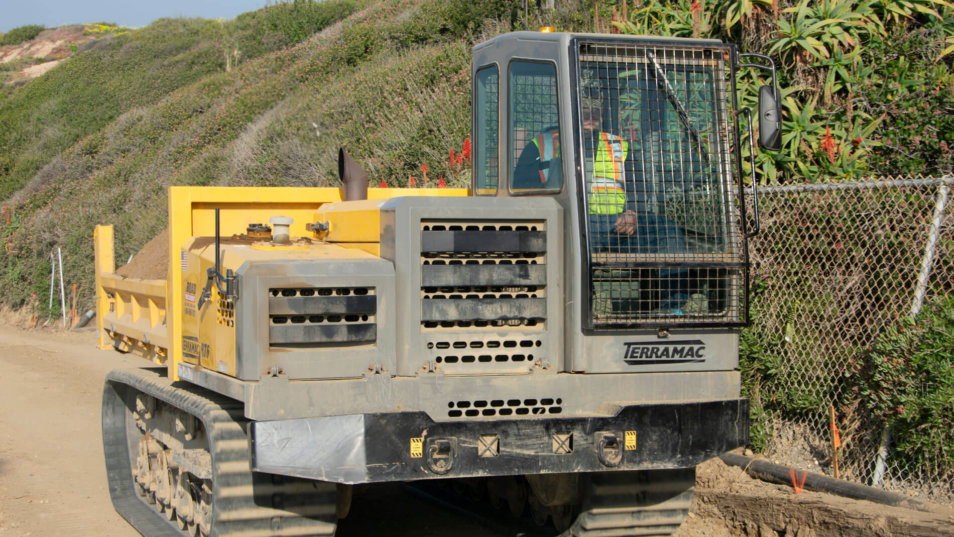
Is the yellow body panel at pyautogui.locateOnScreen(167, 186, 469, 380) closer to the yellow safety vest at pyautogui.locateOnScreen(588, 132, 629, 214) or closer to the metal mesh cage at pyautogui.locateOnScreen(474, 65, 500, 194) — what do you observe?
the metal mesh cage at pyautogui.locateOnScreen(474, 65, 500, 194)

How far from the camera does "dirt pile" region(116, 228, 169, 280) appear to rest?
24.7ft

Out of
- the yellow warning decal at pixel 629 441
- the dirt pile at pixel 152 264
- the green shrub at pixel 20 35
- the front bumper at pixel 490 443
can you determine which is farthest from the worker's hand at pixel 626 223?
the green shrub at pixel 20 35

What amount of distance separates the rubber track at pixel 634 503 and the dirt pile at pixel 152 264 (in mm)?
3469

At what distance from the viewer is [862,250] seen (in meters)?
7.67

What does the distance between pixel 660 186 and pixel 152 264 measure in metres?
4.17

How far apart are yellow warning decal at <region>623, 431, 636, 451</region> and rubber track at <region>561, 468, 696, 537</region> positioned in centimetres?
64

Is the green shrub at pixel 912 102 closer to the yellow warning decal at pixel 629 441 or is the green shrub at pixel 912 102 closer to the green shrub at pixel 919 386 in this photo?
the green shrub at pixel 919 386

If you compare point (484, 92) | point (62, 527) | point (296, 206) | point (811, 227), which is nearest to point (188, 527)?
point (62, 527)

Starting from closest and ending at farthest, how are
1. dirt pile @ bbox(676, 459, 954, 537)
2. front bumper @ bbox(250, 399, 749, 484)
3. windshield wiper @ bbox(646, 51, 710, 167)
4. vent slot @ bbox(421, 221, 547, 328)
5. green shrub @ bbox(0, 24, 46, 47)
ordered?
front bumper @ bbox(250, 399, 749, 484)
vent slot @ bbox(421, 221, 547, 328)
windshield wiper @ bbox(646, 51, 710, 167)
dirt pile @ bbox(676, 459, 954, 537)
green shrub @ bbox(0, 24, 46, 47)

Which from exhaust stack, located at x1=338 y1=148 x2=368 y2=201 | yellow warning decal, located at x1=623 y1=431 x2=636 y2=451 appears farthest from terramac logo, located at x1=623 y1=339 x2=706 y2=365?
exhaust stack, located at x1=338 y1=148 x2=368 y2=201

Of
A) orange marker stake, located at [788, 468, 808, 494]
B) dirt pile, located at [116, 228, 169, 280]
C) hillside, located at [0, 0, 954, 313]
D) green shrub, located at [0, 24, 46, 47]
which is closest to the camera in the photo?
orange marker stake, located at [788, 468, 808, 494]

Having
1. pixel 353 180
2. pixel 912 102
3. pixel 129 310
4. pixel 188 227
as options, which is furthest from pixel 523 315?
pixel 912 102

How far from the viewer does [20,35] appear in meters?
56.0

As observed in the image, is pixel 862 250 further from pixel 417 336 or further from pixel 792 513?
pixel 417 336
